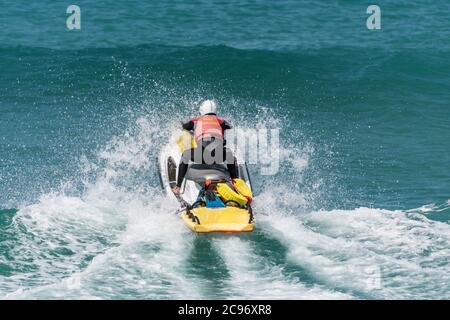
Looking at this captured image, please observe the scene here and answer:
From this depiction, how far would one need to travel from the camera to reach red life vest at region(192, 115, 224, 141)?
1755 cm

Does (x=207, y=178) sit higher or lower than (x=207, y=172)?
lower

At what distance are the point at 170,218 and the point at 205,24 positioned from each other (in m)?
17.1

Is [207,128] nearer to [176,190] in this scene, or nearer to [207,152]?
[207,152]

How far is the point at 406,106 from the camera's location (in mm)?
26391

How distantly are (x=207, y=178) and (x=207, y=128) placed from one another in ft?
4.01

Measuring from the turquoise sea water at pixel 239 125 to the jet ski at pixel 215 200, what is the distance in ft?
1.01

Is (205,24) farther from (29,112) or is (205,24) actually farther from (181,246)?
(181,246)

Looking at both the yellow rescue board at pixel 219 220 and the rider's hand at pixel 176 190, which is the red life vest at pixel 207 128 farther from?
the yellow rescue board at pixel 219 220

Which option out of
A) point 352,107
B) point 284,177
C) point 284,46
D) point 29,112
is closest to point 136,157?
point 284,177

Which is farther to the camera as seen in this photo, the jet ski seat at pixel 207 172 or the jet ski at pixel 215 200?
the jet ski seat at pixel 207 172

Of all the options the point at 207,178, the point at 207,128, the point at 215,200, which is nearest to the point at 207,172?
the point at 207,178

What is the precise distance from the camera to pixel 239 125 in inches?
924

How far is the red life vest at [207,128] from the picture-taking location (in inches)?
691

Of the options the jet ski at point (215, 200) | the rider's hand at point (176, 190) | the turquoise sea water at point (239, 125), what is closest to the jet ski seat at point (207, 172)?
the jet ski at point (215, 200)
